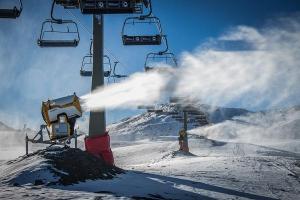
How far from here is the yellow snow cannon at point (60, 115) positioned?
1942 cm

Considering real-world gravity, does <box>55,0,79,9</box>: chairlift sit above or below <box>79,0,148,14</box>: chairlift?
above

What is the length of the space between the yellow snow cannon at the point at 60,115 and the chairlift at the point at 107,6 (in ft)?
12.7

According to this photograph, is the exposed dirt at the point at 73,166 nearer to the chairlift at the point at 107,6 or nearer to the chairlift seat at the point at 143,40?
the chairlift at the point at 107,6

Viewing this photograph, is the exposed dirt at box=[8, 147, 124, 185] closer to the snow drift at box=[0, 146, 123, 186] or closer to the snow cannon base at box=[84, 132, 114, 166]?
the snow drift at box=[0, 146, 123, 186]

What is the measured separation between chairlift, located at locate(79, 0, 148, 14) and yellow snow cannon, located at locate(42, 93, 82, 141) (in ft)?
12.7

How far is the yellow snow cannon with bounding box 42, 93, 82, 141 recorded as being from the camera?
1942cm

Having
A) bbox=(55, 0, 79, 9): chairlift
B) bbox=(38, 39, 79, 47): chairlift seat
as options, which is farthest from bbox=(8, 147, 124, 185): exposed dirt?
bbox=(55, 0, 79, 9): chairlift

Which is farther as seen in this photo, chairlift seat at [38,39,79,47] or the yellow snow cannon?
chairlift seat at [38,39,79,47]

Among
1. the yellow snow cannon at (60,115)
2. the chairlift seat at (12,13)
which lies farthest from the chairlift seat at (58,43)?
the chairlift seat at (12,13)

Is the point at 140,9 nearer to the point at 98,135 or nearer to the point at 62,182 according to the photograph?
the point at 98,135

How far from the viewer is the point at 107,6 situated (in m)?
17.7

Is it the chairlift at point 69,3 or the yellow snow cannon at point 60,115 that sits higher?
the chairlift at point 69,3

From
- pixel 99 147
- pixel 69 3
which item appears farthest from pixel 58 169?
pixel 69 3

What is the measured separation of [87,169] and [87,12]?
544cm
